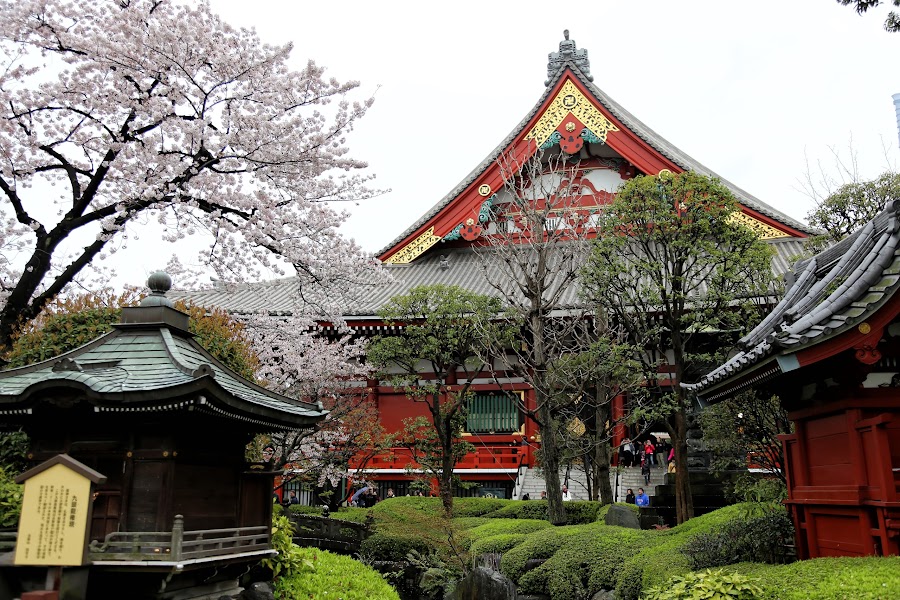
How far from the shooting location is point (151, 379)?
8.11 metres

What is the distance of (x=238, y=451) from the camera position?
31.1ft

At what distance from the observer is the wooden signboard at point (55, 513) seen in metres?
7.20

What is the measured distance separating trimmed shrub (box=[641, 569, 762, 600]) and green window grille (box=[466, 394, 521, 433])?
15.3 meters

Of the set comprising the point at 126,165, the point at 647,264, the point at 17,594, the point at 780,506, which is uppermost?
the point at 126,165

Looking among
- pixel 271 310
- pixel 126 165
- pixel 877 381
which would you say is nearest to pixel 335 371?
pixel 271 310

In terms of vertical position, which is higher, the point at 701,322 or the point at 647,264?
the point at 647,264

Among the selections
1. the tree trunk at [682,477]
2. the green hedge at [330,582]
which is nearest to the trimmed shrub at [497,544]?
the green hedge at [330,582]

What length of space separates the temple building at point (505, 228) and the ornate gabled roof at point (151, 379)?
12959 mm

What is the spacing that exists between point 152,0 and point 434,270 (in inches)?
635

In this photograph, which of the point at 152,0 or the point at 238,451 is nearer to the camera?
the point at 238,451

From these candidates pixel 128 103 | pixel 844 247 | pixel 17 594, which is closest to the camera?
pixel 17 594

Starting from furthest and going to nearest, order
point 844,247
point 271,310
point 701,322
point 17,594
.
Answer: point 271,310, point 701,322, point 844,247, point 17,594

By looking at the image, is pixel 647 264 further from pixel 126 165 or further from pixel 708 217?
pixel 126 165

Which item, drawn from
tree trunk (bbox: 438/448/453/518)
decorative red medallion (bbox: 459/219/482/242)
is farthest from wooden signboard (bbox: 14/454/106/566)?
decorative red medallion (bbox: 459/219/482/242)
